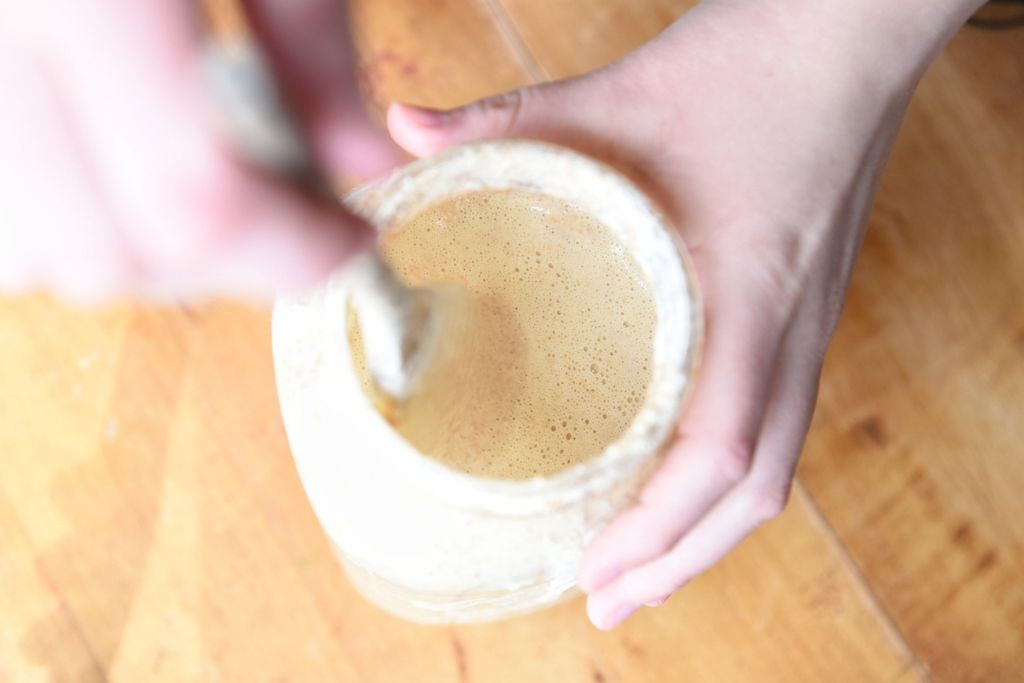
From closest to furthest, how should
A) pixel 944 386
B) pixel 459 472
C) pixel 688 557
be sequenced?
1. pixel 459 472
2. pixel 688 557
3. pixel 944 386

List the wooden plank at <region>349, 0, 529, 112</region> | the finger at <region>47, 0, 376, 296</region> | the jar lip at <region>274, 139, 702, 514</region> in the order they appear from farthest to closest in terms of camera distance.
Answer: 1. the wooden plank at <region>349, 0, 529, 112</region>
2. the jar lip at <region>274, 139, 702, 514</region>
3. the finger at <region>47, 0, 376, 296</region>

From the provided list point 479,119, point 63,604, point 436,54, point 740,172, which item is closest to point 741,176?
point 740,172

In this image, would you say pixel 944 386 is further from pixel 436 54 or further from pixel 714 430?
pixel 436 54

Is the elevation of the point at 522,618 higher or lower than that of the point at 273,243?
lower

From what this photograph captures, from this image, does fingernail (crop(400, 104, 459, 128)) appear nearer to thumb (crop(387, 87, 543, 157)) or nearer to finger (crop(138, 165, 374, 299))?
thumb (crop(387, 87, 543, 157))

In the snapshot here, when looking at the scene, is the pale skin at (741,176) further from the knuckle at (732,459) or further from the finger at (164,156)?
the finger at (164,156)

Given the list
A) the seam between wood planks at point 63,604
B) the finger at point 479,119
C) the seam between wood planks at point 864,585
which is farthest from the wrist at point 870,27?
the seam between wood planks at point 63,604

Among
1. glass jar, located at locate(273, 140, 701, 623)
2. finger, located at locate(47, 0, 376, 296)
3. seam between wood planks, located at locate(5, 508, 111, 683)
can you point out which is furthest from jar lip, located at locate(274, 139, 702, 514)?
seam between wood planks, located at locate(5, 508, 111, 683)
